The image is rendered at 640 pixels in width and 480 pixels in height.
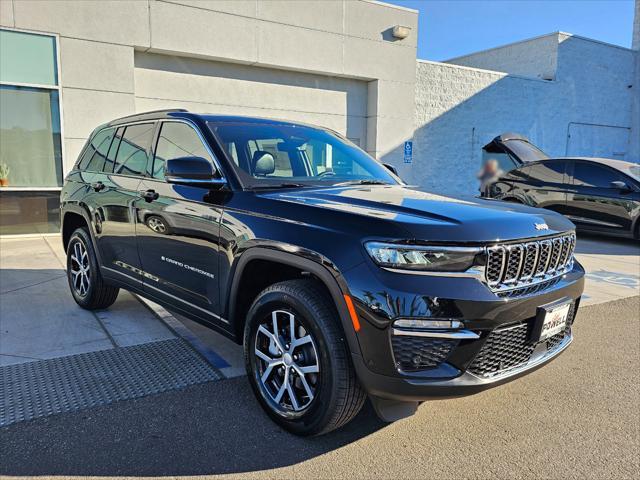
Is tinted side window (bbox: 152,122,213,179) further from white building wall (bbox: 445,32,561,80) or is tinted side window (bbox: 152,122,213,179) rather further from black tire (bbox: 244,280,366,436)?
white building wall (bbox: 445,32,561,80)

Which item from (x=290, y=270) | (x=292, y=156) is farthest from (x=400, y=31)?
(x=290, y=270)

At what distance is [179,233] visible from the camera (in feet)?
12.2

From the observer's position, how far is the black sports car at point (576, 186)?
31.8 ft

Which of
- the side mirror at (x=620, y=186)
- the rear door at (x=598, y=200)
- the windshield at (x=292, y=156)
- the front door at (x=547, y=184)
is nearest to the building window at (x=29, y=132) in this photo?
the windshield at (x=292, y=156)

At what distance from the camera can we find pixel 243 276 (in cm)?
323

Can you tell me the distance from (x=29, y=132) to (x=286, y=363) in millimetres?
9282

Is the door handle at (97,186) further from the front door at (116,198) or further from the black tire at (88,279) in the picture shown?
the black tire at (88,279)

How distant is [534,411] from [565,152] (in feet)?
60.1

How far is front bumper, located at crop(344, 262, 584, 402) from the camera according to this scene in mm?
2449

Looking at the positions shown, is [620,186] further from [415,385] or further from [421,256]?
[415,385]

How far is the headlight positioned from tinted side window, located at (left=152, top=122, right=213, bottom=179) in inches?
61.8

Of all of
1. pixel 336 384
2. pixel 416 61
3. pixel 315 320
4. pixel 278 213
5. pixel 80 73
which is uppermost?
pixel 416 61

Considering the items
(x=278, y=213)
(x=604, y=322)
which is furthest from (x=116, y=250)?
(x=604, y=322)

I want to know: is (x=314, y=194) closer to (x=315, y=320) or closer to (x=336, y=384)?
(x=315, y=320)
